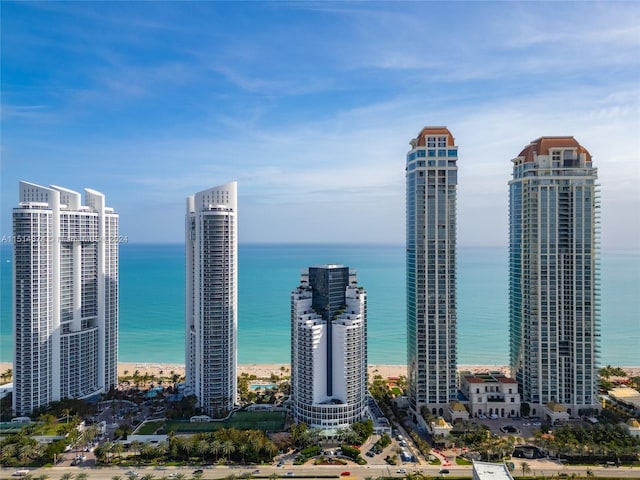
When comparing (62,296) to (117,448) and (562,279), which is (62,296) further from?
(562,279)

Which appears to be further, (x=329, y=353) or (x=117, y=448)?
(x=329, y=353)

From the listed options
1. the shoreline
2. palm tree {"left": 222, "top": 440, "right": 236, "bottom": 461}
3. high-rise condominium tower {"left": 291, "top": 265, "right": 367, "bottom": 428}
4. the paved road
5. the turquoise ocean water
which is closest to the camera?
the paved road

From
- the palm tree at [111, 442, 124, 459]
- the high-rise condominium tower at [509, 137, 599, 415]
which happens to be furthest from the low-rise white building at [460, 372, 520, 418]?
the palm tree at [111, 442, 124, 459]

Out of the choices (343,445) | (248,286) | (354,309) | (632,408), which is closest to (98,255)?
(354,309)

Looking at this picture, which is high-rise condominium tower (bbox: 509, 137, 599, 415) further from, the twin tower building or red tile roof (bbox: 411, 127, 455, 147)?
red tile roof (bbox: 411, 127, 455, 147)

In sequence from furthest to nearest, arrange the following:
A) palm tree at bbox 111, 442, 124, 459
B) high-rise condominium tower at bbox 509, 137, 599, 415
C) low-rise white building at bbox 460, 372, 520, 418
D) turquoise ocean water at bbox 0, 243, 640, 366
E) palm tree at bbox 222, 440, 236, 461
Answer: turquoise ocean water at bbox 0, 243, 640, 366, high-rise condominium tower at bbox 509, 137, 599, 415, low-rise white building at bbox 460, 372, 520, 418, palm tree at bbox 111, 442, 124, 459, palm tree at bbox 222, 440, 236, 461

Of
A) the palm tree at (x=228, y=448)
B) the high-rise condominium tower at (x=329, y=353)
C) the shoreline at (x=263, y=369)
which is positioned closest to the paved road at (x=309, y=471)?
the palm tree at (x=228, y=448)

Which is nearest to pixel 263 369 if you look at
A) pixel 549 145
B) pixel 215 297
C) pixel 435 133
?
pixel 215 297

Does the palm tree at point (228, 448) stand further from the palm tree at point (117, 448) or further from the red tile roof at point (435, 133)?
the red tile roof at point (435, 133)
